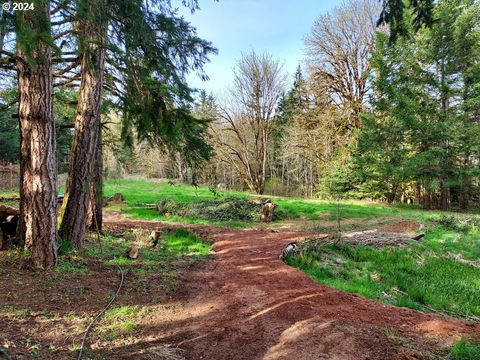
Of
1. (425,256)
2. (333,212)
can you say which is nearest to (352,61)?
(333,212)

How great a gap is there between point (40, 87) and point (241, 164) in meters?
24.4

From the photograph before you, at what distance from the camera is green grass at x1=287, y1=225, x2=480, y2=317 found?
5355 mm

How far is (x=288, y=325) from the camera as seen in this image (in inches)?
149

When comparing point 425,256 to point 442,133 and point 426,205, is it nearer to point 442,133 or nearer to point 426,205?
point 442,133

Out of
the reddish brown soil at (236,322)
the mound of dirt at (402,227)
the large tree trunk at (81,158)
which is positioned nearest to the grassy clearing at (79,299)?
the reddish brown soil at (236,322)

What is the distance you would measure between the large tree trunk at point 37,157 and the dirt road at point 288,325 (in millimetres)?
2282

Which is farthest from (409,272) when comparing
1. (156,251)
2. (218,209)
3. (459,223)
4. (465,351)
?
(218,209)

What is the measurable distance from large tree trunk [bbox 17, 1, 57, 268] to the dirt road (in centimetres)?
228

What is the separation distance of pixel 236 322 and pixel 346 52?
21807 millimetres

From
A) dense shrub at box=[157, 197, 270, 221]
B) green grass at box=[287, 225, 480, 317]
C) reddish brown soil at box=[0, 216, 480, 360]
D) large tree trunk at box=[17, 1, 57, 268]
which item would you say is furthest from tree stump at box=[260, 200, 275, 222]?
large tree trunk at box=[17, 1, 57, 268]

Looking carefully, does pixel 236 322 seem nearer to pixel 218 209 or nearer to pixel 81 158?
pixel 81 158

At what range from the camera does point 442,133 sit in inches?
599

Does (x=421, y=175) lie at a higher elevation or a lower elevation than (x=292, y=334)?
higher

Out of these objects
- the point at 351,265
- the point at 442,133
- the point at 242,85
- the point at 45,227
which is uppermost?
the point at 242,85
